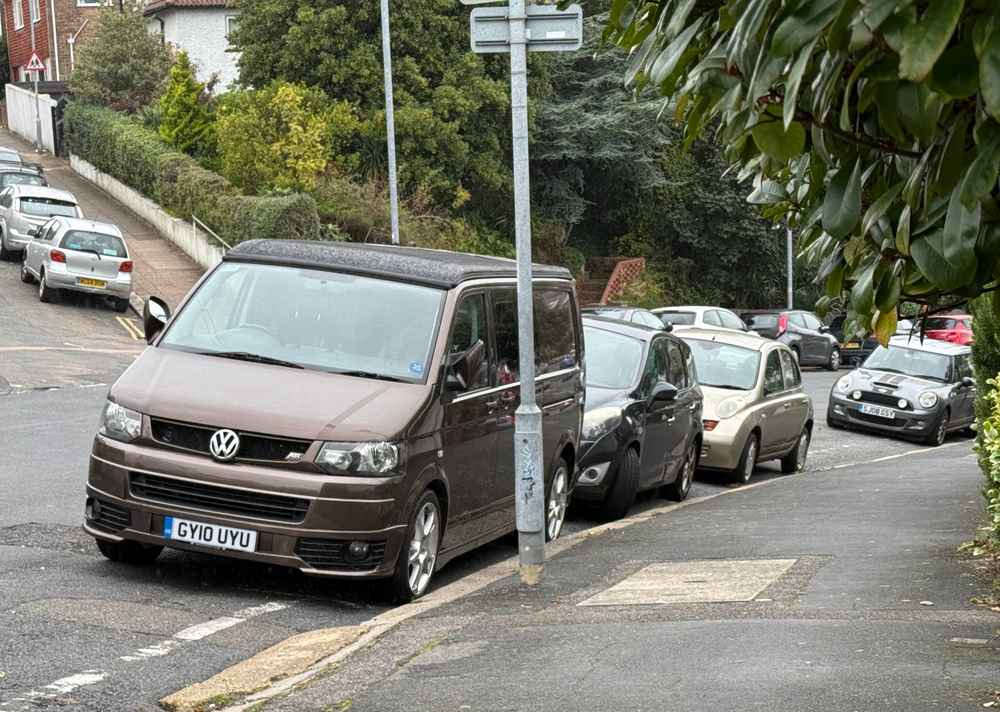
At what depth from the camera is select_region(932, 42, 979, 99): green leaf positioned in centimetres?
270

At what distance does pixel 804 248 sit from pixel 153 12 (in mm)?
59861

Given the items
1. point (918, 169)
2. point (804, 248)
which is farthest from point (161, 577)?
point (918, 169)

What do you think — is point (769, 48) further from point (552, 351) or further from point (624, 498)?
point (624, 498)

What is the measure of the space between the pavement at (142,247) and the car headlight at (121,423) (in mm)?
25457

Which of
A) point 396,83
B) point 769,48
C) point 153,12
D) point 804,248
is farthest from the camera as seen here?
point 153,12

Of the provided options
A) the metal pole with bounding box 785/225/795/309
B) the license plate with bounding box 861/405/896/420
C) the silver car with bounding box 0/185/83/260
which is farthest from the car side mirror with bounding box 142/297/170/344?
the metal pole with bounding box 785/225/795/309

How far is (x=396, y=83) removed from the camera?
4216 cm

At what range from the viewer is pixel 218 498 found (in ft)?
28.9

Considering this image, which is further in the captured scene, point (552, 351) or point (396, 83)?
point (396, 83)

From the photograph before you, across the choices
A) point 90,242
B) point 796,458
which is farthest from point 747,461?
point 90,242

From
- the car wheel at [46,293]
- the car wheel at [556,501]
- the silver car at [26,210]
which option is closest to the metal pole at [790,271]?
the silver car at [26,210]

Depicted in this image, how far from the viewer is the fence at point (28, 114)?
59562mm

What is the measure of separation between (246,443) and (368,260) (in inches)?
74.1

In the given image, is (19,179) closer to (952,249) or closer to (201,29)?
(201,29)
